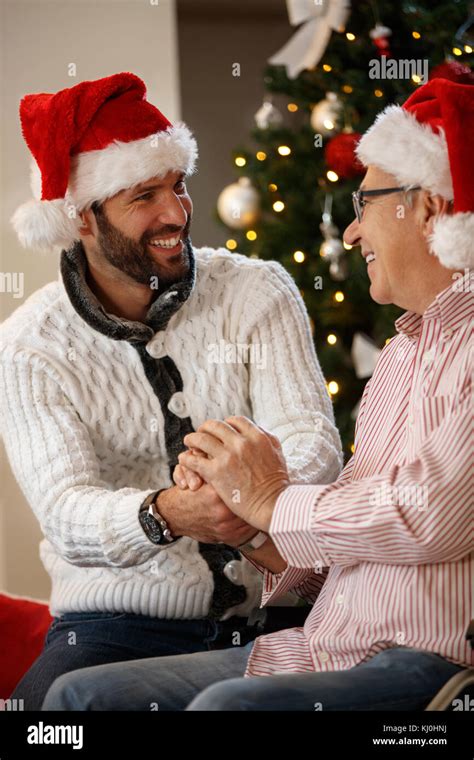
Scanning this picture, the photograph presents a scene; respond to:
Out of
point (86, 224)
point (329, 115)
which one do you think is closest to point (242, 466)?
point (86, 224)

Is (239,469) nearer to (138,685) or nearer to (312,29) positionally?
(138,685)

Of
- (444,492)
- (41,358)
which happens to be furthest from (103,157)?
(444,492)

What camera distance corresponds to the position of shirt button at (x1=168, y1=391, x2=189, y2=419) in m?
2.04

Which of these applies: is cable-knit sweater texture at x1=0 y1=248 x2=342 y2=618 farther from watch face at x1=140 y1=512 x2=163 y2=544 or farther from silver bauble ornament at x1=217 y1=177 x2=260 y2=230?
silver bauble ornament at x1=217 y1=177 x2=260 y2=230

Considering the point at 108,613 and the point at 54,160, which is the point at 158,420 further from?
the point at 54,160

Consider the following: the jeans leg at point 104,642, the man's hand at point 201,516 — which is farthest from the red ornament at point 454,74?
the jeans leg at point 104,642

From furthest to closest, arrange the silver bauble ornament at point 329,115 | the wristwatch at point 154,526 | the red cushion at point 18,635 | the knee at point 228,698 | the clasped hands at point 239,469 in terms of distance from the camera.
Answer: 1. the silver bauble ornament at point 329,115
2. the red cushion at point 18,635
3. the wristwatch at point 154,526
4. the clasped hands at point 239,469
5. the knee at point 228,698

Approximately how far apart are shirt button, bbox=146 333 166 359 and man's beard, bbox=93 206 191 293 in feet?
0.32

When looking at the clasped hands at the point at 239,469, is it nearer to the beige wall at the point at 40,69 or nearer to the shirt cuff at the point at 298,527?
the shirt cuff at the point at 298,527

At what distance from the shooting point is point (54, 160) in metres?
2.04

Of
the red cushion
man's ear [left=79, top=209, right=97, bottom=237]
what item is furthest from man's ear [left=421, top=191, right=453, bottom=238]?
the red cushion

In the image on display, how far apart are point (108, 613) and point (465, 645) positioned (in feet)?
2.59

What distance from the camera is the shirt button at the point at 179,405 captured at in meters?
2.04

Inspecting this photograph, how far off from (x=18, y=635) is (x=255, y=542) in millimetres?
910
